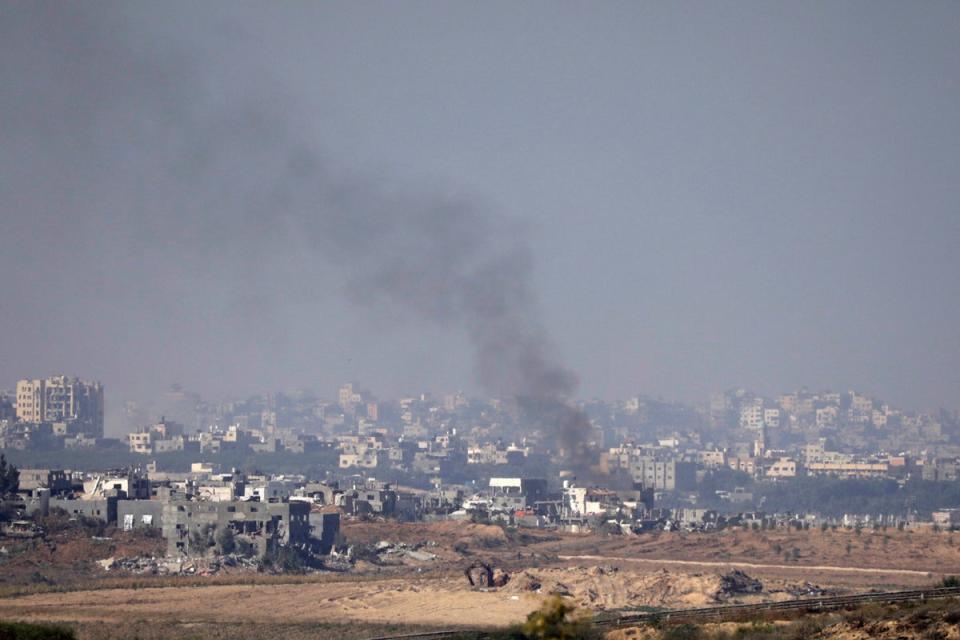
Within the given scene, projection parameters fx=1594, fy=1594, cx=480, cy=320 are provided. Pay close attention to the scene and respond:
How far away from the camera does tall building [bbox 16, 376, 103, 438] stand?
192 meters

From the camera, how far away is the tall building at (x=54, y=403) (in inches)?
7579

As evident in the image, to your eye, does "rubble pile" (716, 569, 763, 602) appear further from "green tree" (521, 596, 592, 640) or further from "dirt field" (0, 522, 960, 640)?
"green tree" (521, 596, 592, 640)

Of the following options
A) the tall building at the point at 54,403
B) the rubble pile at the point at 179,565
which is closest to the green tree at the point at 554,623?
the rubble pile at the point at 179,565

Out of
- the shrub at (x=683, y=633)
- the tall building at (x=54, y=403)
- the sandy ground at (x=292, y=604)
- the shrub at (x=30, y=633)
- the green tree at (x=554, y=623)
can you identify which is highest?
the tall building at (x=54, y=403)

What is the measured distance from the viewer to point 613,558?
63.3 metres

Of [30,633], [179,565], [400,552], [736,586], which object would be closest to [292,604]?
[179,565]

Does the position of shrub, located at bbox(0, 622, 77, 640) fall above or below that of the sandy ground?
above

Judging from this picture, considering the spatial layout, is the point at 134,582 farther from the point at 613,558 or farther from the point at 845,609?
the point at 845,609

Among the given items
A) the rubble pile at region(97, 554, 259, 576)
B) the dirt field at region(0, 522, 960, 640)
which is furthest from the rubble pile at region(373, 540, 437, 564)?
the rubble pile at region(97, 554, 259, 576)

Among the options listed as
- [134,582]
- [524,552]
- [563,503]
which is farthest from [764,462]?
[134,582]

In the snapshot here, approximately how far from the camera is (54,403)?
195875 millimetres

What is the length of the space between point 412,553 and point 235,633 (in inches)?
1099

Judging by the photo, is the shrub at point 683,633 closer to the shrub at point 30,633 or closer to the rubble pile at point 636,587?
the shrub at point 30,633

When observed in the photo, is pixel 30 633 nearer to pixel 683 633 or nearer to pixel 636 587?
pixel 683 633
